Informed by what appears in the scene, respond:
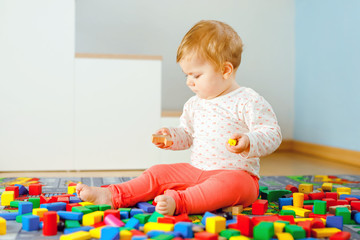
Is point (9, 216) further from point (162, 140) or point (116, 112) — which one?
point (116, 112)

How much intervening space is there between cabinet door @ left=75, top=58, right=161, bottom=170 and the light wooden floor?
0.09 meters

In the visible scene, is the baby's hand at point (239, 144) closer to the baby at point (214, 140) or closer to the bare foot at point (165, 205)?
the baby at point (214, 140)

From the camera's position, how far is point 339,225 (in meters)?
1.02

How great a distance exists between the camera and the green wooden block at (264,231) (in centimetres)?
90

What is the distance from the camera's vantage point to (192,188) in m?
1.14

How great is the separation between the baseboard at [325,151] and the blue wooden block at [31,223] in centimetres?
185

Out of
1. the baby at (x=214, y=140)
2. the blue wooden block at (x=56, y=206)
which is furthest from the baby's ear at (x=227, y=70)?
the blue wooden block at (x=56, y=206)

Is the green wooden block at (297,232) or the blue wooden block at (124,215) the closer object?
the green wooden block at (297,232)

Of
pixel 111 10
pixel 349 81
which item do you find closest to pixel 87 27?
pixel 111 10

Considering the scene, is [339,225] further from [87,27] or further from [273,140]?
[87,27]

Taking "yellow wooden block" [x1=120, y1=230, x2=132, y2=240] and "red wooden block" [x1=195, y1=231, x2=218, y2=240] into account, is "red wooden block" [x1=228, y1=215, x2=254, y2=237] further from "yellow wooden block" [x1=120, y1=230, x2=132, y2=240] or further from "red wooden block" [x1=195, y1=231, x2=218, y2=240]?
"yellow wooden block" [x1=120, y1=230, x2=132, y2=240]

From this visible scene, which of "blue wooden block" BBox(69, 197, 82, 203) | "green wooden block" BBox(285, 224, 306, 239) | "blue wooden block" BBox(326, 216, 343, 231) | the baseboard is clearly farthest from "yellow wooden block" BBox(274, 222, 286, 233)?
the baseboard

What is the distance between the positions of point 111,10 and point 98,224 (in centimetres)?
193

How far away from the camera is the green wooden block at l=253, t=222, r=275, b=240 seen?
90 cm
